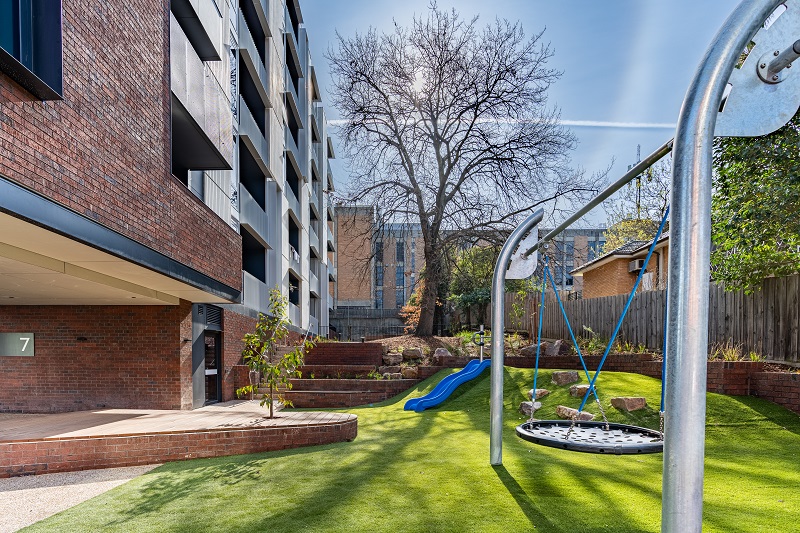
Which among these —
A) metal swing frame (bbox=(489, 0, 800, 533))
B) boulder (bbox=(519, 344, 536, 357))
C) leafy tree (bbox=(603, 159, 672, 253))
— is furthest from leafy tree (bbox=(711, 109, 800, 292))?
leafy tree (bbox=(603, 159, 672, 253))

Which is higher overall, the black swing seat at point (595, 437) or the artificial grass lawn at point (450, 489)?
the black swing seat at point (595, 437)

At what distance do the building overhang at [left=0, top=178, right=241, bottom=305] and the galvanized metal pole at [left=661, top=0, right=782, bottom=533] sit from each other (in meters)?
5.18

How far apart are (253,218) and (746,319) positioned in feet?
47.1

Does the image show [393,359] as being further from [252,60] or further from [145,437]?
[252,60]

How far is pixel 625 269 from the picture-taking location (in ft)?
82.2

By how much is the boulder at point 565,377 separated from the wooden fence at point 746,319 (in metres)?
3.03

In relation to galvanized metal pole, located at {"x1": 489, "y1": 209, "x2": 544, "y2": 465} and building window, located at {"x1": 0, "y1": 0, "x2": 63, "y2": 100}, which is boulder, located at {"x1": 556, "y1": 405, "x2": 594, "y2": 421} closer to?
galvanized metal pole, located at {"x1": 489, "y1": 209, "x2": 544, "y2": 465}

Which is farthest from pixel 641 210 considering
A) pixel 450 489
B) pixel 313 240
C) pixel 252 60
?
pixel 450 489

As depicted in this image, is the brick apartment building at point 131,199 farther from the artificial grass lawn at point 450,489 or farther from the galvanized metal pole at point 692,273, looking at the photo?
the galvanized metal pole at point 692,273

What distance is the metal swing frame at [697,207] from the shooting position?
2006 mm

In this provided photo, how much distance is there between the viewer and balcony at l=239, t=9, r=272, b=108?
17.2m

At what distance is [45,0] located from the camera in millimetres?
5391

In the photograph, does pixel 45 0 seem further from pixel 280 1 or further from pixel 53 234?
pixel 280 1

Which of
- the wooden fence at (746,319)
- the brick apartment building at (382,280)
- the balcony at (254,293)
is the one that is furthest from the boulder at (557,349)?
the brick apartment building at (382,280)
